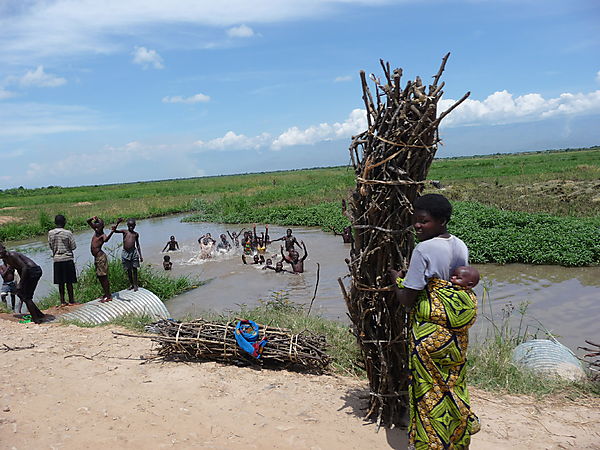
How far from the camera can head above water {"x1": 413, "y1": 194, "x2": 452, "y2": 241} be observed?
2488 millimetres

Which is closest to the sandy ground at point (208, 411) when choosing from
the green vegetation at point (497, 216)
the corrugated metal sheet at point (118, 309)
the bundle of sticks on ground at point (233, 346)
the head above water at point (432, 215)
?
the bundle of sticks on ground at point (233, 346)

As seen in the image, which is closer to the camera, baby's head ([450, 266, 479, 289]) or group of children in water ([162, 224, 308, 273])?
baby's head ([450, 266, 479, 289])

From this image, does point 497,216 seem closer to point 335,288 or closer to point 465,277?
point 335,288

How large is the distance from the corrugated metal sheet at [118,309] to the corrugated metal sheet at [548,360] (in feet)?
15.6

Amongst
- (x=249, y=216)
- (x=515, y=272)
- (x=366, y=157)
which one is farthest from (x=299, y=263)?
(x=249, y=216)

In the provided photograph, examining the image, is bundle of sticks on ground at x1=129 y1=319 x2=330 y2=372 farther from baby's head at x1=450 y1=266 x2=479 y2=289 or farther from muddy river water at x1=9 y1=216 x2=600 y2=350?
baby's head at x1=450 y1=266 x2=479 y2=289

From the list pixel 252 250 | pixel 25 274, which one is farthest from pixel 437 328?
pixel 252 250

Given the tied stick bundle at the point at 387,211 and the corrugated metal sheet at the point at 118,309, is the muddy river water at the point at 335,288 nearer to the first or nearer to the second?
the corrugated metal sheet at the point at 118,309

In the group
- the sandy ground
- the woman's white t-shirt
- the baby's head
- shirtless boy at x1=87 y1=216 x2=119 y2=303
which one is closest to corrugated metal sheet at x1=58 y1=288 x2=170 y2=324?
shirtless boy at x1=87 y1=216 x2=119 y2=303

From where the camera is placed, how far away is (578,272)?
938 centimetres

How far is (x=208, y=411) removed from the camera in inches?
146

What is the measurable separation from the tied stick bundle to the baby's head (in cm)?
56

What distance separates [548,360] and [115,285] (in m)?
7.18

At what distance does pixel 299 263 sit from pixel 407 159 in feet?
26.6
